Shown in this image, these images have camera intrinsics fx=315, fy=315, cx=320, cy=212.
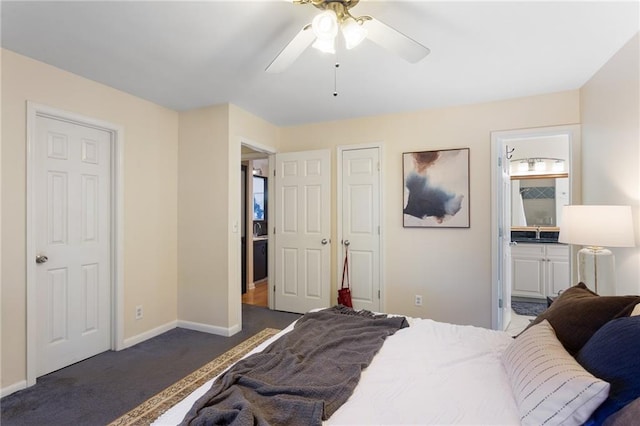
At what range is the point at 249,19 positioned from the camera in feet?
6.11

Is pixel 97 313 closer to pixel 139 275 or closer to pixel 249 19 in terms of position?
pixel 139 275

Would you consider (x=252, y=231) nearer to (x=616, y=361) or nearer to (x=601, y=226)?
(x=601, y=226)

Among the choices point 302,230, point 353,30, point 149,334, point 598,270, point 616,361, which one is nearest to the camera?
point 616,361

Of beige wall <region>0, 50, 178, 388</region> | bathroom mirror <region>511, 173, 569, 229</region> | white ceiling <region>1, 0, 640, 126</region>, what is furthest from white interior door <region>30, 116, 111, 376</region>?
bathroom mirror <region>511, 173, 569, 229</region>

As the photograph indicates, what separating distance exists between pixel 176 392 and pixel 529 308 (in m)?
4.27

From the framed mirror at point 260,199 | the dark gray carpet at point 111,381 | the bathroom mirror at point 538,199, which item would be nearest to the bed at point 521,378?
the dark gray carpet at point 111,381

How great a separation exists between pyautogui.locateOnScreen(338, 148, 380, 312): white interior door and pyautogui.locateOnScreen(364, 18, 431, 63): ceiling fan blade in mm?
1962

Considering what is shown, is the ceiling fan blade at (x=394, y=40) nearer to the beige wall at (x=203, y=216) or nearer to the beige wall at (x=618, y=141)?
the beige wall at (x=618, y=141)

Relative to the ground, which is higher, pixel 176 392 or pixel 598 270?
pixel 598 270

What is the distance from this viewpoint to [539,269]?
436 centimetres

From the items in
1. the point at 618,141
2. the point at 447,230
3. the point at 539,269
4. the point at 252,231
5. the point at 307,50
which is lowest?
the point at 539,269

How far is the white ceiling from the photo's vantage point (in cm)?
180

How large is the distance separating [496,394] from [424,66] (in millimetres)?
2258

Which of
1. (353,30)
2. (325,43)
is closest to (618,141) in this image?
(353,30)
